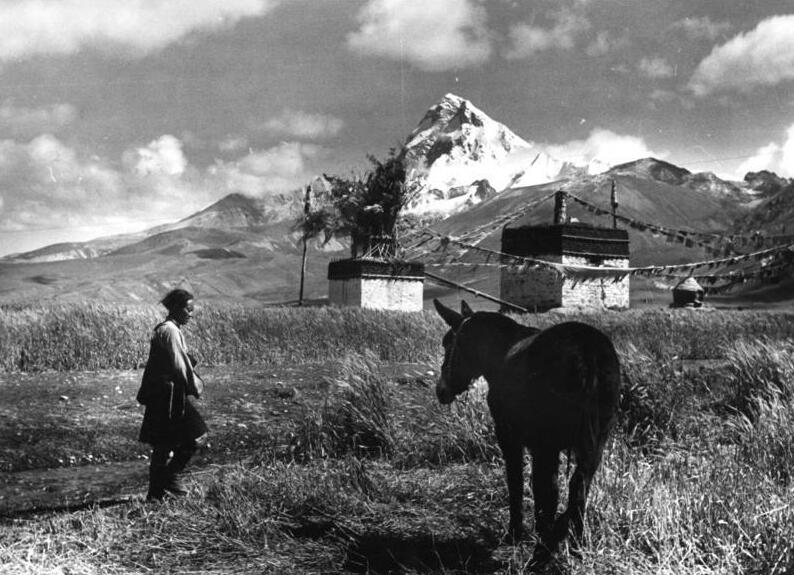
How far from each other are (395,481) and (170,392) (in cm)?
236

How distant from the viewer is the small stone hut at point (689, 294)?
112 feet

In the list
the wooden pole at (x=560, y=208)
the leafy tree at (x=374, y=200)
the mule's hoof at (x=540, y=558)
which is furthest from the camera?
the leafy tree at (x=374, y=200)

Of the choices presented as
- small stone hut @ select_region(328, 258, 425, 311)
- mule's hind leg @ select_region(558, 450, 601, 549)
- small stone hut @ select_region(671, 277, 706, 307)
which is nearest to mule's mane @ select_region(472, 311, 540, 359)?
mule's hind leg @ select_region(558, 450, 601, 549)

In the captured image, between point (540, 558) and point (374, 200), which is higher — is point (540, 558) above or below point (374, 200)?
below

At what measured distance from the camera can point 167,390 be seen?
7426mm

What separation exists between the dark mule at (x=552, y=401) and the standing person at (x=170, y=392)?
362 centimetres

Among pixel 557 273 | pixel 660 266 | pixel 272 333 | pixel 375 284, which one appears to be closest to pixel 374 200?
pixel 375 284

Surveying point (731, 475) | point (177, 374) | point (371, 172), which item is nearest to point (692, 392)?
point (731, 475)

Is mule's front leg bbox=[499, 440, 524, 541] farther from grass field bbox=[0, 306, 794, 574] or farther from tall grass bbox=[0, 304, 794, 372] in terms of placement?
tall grass bbox=[0, 304, 794, 372]

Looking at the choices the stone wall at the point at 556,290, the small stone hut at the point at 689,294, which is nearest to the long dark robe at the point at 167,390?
the stone wall at the point at 556,290

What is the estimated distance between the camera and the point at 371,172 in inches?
1609

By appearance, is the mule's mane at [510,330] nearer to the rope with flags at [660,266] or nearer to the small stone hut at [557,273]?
the rope with flags at [660,266]

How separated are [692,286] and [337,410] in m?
28.4

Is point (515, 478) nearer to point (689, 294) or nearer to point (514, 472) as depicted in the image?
point (514, 472)
